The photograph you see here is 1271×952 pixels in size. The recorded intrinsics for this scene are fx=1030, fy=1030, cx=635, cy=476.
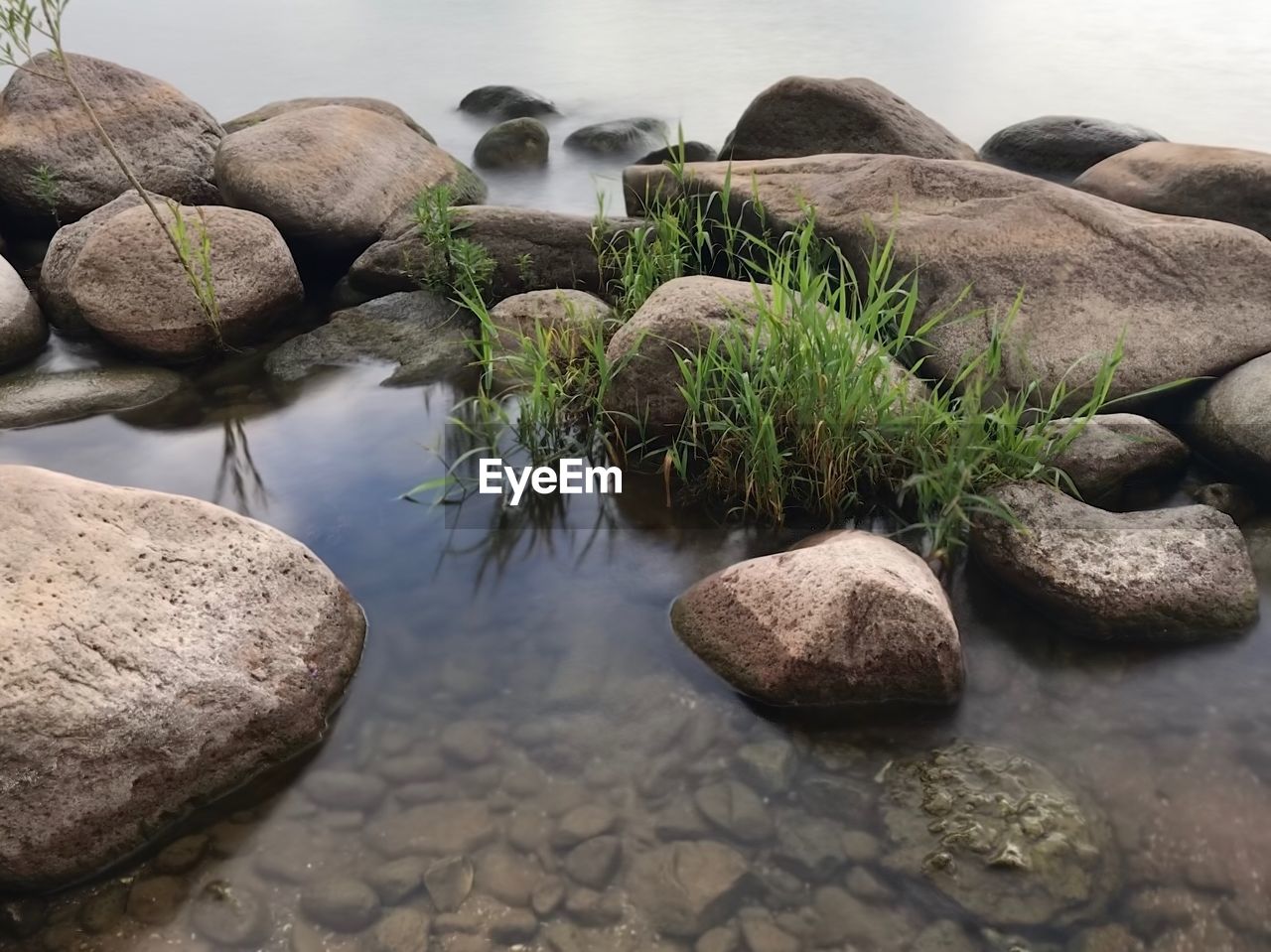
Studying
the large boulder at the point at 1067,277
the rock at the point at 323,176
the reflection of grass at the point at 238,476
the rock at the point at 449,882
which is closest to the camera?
the rock at the point at 449,882

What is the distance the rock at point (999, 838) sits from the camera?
104 inches

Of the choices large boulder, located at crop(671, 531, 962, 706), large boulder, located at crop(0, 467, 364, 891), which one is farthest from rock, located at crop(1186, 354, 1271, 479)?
large boulder, located at crop(0, 467, 364, 891)

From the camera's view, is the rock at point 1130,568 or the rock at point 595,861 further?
the rock at point 1130,568

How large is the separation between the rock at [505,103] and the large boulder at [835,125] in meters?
5.21

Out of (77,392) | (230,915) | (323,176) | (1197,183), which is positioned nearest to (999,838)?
(230,915)

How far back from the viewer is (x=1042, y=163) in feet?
30.3

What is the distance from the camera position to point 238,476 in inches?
179

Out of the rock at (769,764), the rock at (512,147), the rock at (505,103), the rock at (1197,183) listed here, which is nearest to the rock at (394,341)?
the rock at (769,764)

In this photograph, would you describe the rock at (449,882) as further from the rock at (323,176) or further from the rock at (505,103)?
the rock at (505,103)

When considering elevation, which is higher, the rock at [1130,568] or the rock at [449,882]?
the rock at [1130,568]

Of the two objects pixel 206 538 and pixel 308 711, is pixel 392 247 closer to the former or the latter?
pixel 206 538

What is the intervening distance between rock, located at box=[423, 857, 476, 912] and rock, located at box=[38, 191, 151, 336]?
4.26 meters

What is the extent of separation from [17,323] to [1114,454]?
17.6ft

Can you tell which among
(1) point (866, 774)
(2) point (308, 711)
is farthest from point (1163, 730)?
(2) point (308, 711)
